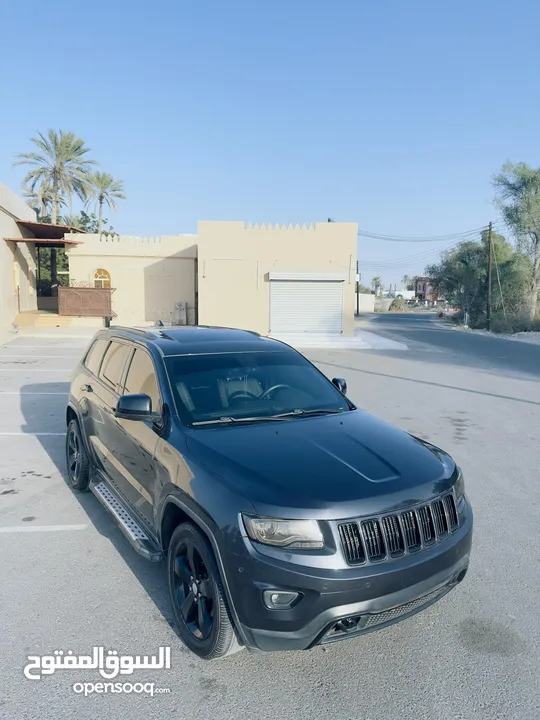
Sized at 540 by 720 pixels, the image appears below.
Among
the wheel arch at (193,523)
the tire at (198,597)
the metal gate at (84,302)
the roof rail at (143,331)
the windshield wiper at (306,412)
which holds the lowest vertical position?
the tire at (198,597)

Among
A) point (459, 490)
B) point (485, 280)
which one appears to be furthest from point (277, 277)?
point (485, 280)

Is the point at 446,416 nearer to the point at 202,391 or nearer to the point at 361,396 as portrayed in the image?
the point at 361,396

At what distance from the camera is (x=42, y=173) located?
39.6 metres

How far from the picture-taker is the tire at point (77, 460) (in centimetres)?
520

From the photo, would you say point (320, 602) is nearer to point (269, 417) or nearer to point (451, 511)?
point (451, 511)

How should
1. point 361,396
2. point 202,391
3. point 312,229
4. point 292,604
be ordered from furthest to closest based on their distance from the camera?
point 312,229
point 361,396
point 202,391
point 292,604

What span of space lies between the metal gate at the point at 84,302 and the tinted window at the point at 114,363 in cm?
2139

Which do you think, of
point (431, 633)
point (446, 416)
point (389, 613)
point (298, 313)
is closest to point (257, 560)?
point (389, 613)

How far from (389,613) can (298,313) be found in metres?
21.4

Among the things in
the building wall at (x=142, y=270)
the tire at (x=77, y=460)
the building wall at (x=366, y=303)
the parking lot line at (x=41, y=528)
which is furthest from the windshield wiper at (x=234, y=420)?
the building wall at (x=366, y=303)

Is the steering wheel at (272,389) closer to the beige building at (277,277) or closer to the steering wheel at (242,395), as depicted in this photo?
the steering wheel at (242,395)

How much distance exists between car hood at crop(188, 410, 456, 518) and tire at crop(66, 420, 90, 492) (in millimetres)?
2321

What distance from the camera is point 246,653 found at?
2.98m

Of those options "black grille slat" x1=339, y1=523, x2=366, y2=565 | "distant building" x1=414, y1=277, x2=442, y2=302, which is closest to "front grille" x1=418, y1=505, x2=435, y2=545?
"black grille slat" x1=339, y1=523, x2=366, y2=565
